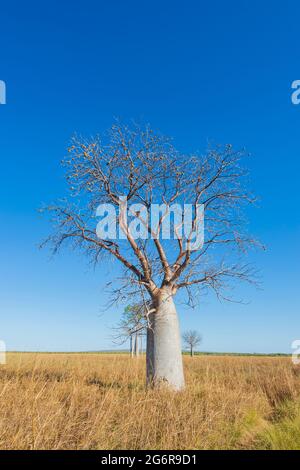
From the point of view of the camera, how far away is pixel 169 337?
8.69 meters

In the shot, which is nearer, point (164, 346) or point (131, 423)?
point (131, 423)

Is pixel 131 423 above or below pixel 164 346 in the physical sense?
below

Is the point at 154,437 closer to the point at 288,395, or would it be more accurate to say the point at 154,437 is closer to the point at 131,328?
the point at 131,328

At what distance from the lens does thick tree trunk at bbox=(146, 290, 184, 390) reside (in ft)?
27.5

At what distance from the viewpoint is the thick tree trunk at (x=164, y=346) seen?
8.38 meters

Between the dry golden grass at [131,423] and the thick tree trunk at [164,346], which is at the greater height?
the thick tree trunk at [164,346]

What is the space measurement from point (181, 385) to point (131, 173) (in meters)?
4.48

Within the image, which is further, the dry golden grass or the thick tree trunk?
the thick tree trunk

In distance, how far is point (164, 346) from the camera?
8594 millimetres

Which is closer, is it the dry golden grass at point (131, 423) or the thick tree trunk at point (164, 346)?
the dry golden grass at point (131, 423)

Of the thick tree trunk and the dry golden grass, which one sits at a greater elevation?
the thick tree trunk
